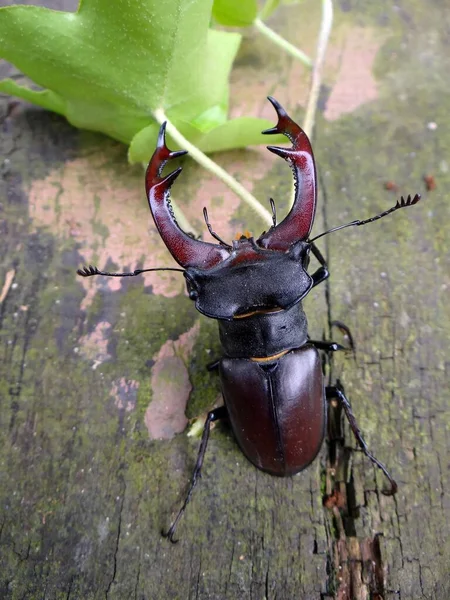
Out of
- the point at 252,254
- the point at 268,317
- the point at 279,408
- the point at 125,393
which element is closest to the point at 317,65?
the point at 252,254

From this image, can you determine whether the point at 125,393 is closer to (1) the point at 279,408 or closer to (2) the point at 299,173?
(1) the point at 279,408

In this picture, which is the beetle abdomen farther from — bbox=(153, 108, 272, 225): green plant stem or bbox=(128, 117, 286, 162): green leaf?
bbox=(128, 117, 286, 162): green leaf

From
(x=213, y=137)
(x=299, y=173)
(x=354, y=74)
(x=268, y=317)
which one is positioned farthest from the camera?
(x=354, y=74)

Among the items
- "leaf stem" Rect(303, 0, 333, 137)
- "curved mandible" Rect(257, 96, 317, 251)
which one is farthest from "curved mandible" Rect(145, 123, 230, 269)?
"leaf stem" Rect(303, 0, 333, 137)

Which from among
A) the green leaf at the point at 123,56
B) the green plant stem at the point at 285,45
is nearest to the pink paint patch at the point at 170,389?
the green leaf at the point at 123,56

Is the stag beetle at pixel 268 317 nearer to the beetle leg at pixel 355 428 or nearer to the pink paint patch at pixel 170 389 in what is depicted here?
the beetle leg at pixel 355 428
